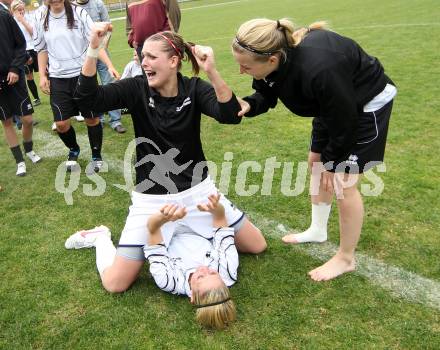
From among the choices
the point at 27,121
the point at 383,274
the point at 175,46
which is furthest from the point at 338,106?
the point at 27,121

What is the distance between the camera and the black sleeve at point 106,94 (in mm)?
2695

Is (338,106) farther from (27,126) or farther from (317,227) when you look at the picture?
(27,126)

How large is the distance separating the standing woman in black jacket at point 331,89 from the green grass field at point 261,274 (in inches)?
14.8

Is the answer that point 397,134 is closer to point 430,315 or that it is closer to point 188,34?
point 430,315

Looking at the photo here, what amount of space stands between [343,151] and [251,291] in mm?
1156

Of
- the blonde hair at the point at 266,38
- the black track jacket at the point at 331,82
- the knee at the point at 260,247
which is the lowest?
the knee at the point at 260,247

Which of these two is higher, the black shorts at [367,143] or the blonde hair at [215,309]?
the black shorts at [367,143]

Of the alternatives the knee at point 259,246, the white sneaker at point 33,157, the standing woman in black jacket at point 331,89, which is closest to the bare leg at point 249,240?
the knee at point 259,246

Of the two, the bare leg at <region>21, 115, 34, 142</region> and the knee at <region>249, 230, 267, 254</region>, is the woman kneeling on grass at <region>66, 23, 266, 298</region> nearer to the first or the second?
the knee at <region>249, 230, 267, 254</region>

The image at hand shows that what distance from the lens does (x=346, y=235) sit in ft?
10.0

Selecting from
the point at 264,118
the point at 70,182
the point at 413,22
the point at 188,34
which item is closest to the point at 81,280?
the point at 70,182

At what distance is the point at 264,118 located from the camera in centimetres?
625

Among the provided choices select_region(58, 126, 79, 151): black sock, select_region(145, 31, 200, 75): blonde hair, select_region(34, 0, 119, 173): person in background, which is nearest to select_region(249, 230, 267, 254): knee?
select_region(145, 31, 200, 75): blonde hair

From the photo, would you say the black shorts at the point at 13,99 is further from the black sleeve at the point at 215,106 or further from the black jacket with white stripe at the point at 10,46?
the black sleeve at the point at 215,106
